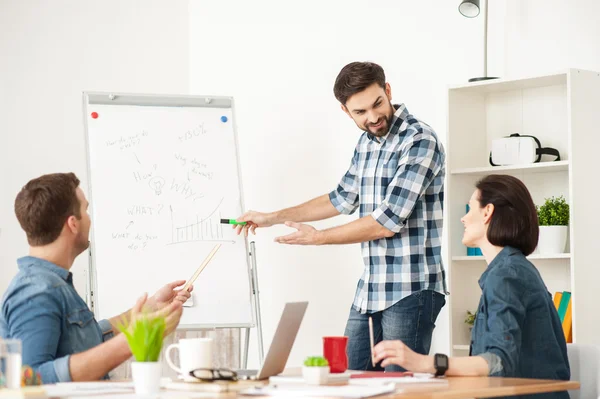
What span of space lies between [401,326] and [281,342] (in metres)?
1.08

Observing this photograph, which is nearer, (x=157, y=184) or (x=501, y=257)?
(x=501, y=257)

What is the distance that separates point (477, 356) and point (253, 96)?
3136 millimetres

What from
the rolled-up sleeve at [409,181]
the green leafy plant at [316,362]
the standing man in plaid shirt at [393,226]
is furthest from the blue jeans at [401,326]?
the green leafy plant at [316,362]

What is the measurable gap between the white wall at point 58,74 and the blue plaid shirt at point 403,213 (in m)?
1.95

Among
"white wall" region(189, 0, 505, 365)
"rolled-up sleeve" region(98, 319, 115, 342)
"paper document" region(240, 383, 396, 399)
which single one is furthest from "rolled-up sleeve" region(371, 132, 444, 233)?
"paper document" region(240, 383, 396, 399)

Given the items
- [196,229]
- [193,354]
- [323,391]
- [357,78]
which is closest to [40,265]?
[193,354]

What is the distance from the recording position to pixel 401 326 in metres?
3.04

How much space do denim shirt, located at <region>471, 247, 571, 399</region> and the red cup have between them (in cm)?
35

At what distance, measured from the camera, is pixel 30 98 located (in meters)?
4.52

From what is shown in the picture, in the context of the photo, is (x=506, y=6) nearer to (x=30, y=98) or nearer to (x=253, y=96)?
(x=253, y=96)

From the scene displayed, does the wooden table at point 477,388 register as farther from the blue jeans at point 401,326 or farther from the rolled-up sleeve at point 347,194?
the rolled-up sleeve at point 347,194

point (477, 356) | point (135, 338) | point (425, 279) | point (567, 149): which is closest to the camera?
point (135, 338)

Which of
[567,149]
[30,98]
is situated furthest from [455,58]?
[30,98]

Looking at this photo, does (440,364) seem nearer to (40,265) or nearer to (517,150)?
(40,265)
